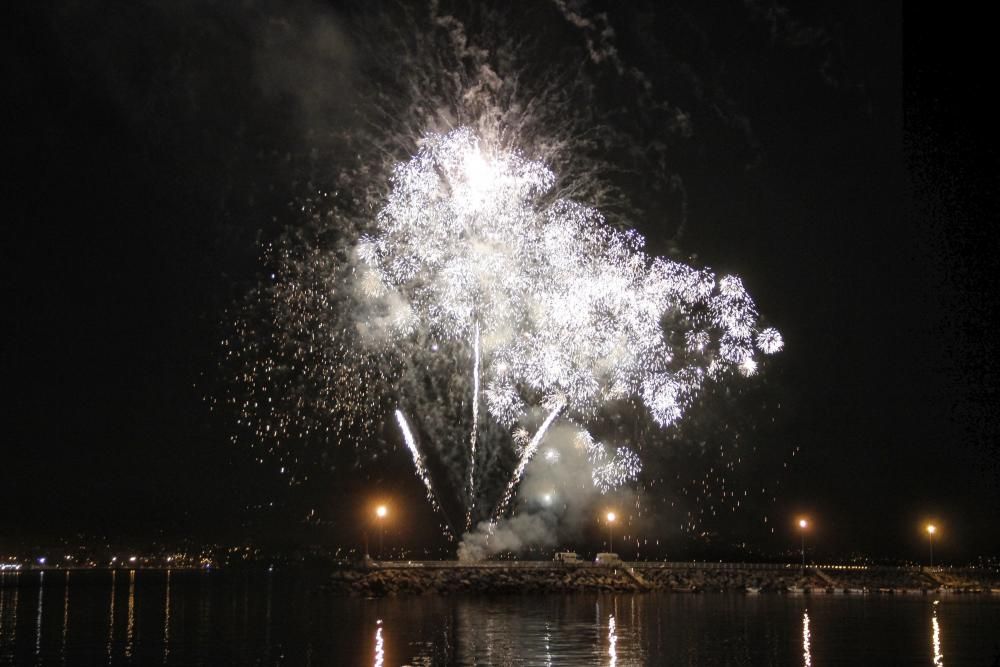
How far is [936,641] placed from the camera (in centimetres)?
2286

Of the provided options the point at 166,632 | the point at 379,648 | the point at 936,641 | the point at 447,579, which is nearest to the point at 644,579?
the point at 447,579

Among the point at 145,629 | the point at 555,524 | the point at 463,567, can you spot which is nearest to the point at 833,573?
the point at 555,524

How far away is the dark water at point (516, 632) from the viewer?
19.7m

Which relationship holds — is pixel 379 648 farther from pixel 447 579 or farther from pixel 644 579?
pixel 644 579

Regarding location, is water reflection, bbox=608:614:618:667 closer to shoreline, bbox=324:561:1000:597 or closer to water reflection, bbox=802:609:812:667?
water reflection, bbox=802:609:812:667

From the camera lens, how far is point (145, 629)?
91.1 feet

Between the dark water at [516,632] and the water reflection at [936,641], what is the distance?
6 cm

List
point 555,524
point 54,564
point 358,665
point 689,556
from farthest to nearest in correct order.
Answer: point 54,564 < point 689,556 < point 555,524 < point 358,665

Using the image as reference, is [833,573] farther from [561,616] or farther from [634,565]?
[561,616]

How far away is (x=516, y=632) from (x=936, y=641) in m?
9.65

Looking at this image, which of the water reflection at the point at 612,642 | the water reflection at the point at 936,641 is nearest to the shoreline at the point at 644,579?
the water reflection at the point at 612,642

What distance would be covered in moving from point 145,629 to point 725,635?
15.7 meters

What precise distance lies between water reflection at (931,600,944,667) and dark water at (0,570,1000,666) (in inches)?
2.3

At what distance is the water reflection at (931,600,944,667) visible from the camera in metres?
19.1
